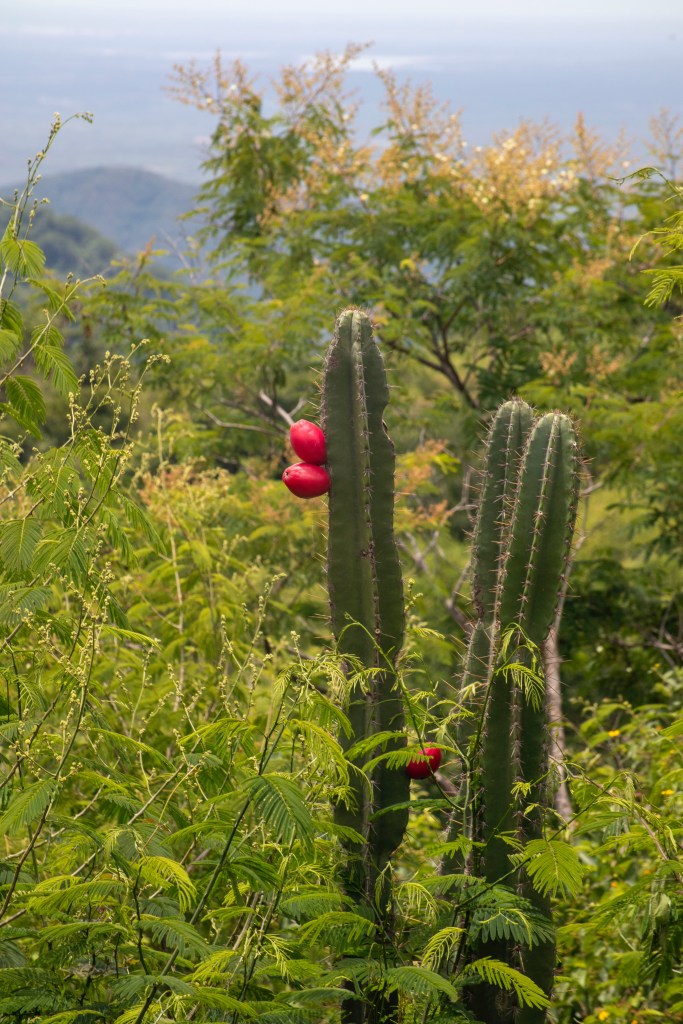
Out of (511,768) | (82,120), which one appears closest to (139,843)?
(511,768)

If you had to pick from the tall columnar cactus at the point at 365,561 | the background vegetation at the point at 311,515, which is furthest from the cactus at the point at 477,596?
the background vegetation at the point at 311,515

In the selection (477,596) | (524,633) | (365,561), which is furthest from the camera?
(477,596)

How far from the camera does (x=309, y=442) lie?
3.37 m

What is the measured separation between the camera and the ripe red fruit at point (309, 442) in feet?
11.0

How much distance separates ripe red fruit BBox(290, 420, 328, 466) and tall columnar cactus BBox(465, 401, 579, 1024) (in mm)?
615

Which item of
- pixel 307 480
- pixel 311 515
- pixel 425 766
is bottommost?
pixel 311 515

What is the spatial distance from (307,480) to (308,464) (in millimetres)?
79

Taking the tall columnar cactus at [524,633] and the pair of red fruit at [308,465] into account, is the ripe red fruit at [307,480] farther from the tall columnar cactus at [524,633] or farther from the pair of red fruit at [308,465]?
the tall columnar cactus at [524,633]

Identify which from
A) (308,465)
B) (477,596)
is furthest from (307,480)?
(477,596)

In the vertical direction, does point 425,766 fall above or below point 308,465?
below

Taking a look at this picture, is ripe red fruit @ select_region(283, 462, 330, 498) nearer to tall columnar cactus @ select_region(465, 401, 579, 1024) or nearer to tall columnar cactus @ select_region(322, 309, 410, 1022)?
tall columnar cactus @ select_region(322, 309, 410, 1022)

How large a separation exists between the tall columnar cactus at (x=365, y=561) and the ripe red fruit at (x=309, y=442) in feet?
0.11

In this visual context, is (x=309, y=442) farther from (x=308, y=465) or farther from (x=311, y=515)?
(x=311, y=515)

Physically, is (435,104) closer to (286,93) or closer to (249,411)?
(286,93)
